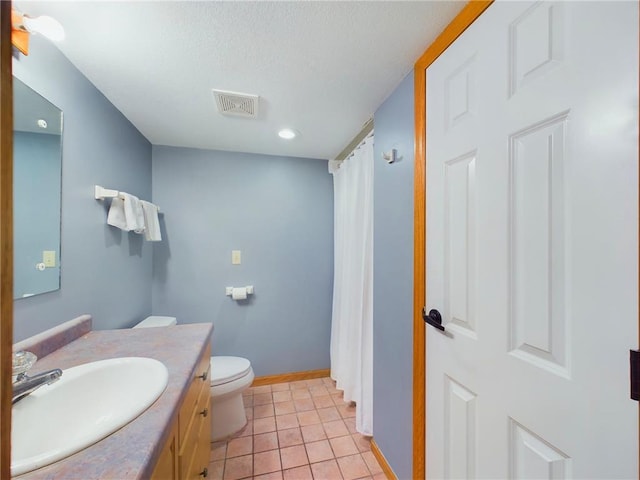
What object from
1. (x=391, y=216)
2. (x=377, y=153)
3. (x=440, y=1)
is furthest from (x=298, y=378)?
(x=440, y=1)

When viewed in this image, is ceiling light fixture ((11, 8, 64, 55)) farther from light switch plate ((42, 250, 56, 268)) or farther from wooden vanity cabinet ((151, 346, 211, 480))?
wooden vanity cabinet ((151, 346, 211, 480))

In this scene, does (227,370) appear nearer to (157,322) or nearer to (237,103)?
(157,322)

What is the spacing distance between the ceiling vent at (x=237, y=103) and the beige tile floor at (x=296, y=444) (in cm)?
211

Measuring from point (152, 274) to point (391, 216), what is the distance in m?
2.01

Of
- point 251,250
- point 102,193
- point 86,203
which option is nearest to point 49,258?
point 86,203

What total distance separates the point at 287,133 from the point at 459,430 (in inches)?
77.0

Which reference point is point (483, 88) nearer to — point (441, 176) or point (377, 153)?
point (441, 176)

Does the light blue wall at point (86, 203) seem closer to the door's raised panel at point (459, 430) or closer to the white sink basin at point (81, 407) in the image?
the white sink basin at point (81, 407)

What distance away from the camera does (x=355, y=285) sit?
198 centimetres

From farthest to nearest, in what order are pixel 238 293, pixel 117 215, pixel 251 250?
pixel 251 250, pixel 238 293, pixel 117 215

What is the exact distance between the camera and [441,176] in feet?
3.46

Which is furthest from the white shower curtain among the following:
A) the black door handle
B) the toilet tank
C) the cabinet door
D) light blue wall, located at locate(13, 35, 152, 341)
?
light blue wall, located at locate(13, 35, 152, 341)

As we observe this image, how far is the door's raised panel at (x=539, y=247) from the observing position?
2.14 feet

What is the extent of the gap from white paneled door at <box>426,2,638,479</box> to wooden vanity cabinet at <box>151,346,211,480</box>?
3.15 ft
